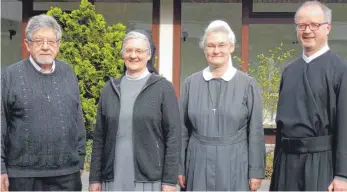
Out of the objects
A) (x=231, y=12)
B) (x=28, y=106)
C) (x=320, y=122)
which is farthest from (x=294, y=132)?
(x=231, y=12)

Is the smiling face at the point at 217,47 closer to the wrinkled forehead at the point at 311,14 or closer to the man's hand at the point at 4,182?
the wrinkled forehead at the point at 311,14

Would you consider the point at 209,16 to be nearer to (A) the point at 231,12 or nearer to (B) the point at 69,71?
(A) the point at 231,12

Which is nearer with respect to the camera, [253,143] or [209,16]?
[253,143]

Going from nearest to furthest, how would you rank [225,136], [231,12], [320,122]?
[320,122]
[225,136]
[231,12]

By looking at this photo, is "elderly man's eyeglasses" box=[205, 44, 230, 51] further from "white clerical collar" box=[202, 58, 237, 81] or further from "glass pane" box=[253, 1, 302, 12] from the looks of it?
"glass pane" box=[253, 1, 302, 12]

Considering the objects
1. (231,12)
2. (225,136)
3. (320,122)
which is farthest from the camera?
(231,12)

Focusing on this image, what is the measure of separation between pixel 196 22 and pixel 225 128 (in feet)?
24.1

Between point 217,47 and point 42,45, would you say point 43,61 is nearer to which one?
point 42,45

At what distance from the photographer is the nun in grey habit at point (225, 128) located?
3.94 meters

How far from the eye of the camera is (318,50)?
3.85 metres

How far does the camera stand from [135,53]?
381cm

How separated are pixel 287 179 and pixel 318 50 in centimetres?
98

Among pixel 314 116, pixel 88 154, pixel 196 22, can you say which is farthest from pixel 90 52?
pixel 314 116

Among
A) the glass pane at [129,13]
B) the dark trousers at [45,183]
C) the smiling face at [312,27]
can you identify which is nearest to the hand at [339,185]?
the smiling face at [312,27]
